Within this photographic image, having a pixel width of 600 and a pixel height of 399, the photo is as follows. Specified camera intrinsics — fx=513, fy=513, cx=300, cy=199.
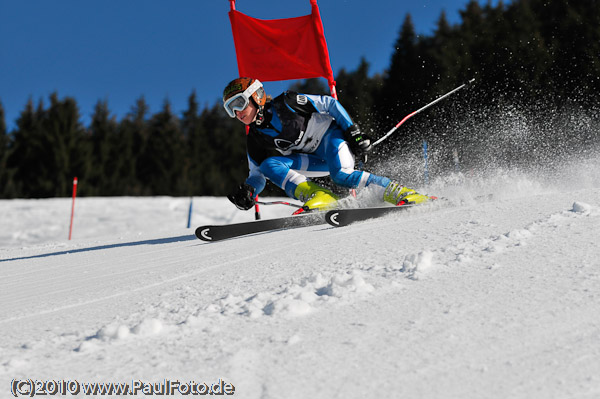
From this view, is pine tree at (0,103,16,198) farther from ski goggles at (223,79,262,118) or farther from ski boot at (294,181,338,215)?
ski boot at (294,181,338,215)

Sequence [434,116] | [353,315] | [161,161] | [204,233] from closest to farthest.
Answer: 1. [353,315]
2. [204,233]
3. [434,116]
4. [161,161]

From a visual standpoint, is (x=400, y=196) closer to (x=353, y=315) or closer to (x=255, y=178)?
(x=255, y=178)

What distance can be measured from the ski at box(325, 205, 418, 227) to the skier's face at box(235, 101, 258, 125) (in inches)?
45.6

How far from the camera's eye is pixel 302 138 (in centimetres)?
440

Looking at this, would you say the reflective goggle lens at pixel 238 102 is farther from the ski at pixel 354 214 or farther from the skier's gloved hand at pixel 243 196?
the ski at pixel 354 214

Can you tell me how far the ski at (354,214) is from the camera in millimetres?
3576

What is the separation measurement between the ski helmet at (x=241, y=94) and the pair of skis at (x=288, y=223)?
95cm

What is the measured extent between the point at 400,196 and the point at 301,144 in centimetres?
99

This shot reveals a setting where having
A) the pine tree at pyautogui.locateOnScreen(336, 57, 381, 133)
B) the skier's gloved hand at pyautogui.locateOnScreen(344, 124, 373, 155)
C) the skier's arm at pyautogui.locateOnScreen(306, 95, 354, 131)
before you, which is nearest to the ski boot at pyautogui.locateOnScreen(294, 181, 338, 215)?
the skier's gloved hand at pyautogui.locateOnScreen(344, 124, 373, 155)

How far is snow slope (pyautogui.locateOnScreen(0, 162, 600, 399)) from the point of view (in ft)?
3.80

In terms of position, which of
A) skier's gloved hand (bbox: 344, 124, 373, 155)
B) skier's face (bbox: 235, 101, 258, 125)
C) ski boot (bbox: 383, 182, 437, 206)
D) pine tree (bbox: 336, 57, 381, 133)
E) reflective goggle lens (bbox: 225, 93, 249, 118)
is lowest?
ski boot (bbox: 383, 182, 437, 206)

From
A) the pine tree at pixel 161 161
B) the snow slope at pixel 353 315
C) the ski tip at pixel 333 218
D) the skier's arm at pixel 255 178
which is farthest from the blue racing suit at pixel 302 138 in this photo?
the pine tree at pixel 161 161

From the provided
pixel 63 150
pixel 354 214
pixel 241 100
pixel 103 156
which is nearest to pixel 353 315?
pixel 354 214

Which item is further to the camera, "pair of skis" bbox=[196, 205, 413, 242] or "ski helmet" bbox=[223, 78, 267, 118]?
"ski helmet" bbox=[223, 78, 267, 118]
